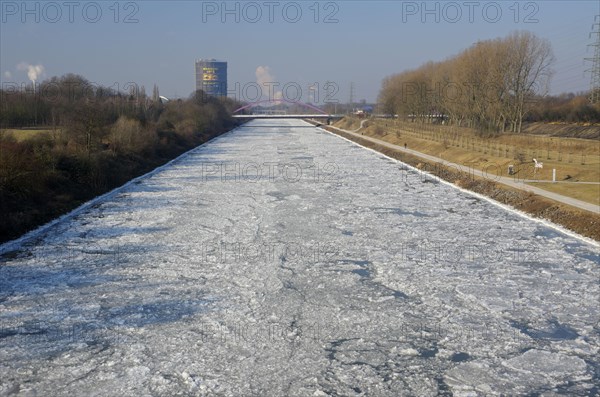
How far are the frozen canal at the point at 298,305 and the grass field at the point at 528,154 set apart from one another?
583 centimetres

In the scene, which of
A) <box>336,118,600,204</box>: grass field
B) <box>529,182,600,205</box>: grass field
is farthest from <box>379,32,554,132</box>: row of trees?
<box>529,182,600,205</box>: grass field

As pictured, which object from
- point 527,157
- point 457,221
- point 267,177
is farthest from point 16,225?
point 527,157

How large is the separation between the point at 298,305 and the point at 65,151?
14.8 metres

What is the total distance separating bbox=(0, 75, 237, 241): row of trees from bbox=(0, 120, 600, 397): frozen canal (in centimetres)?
136

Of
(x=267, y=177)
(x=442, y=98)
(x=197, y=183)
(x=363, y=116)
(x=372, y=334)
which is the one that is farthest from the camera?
(x=363, y=116)

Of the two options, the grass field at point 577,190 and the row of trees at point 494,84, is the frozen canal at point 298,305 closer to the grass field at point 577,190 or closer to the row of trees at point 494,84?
the grass field at point 577,190

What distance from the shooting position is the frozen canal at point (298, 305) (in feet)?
20.7

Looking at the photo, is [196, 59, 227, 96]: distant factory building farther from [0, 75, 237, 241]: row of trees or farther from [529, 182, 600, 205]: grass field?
[529, 182, 600, 205]: grass field

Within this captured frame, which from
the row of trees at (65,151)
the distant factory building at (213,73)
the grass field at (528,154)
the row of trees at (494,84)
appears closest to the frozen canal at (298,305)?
the row of trees at (65,151)

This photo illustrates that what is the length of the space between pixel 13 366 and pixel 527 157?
23.1 metres

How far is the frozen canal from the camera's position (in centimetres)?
630

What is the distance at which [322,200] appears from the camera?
1830cm

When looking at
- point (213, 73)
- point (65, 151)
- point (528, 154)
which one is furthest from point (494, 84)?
point (213, 73)

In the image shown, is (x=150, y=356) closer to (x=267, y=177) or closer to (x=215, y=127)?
(x=267, y=177)
